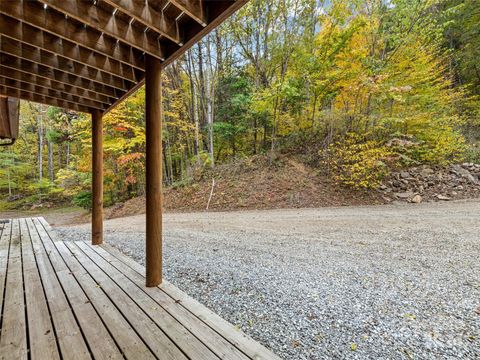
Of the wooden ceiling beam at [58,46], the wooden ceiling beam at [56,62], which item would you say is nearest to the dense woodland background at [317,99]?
the wooden ceiling beam at [56,62]

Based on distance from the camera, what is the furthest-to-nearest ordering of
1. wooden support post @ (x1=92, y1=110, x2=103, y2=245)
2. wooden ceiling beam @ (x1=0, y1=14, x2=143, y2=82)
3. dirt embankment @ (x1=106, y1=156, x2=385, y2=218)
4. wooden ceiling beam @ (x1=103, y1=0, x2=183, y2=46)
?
dirt embankment @ (x1=106, y1=156, x2=385, y2=218) → wooden support post @ (x1=92, y1=110, x2=103, y2=245) → wooden ceiling beam @ (x1=0, y1=14, x2=143, y2=82) → wooden ceiling beam @ (x1=103, y1=0, x2=183, y2=46)

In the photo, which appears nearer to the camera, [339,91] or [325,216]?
[325,216]

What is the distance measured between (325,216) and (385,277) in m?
3.27

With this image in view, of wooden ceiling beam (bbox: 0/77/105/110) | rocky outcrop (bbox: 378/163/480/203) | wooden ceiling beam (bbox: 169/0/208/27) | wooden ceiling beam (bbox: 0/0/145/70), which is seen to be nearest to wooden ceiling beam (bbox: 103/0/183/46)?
wooden ceiling beam (bbox: 169/0/208/27)

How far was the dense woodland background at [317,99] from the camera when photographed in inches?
289

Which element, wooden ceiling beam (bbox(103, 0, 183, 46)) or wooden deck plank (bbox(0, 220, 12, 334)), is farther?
wooden deck plank (bbox(0, 220, 12, 334))

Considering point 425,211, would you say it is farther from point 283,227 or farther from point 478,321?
point 478,321

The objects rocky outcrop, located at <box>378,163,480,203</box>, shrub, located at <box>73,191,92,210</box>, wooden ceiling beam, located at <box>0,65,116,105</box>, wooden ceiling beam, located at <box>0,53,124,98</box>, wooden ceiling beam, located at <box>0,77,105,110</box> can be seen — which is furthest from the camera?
shrub, located at <box>73,191,92,210</box>

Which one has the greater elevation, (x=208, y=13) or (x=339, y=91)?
(x=339, y=91)

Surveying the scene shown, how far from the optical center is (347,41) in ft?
25.3

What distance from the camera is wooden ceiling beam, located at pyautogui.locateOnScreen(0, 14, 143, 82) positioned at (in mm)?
1843

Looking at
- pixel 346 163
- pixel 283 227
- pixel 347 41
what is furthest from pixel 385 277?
pixel 347 41

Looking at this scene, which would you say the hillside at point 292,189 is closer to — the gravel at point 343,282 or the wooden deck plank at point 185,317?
the gravel at point 343,282

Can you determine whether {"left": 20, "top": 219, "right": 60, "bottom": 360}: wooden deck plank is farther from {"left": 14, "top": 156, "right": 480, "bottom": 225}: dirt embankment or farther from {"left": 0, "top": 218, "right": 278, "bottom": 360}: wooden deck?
{"left": 14, "top": 156, "right": 480, "bottom": 225}: dirt embankment
